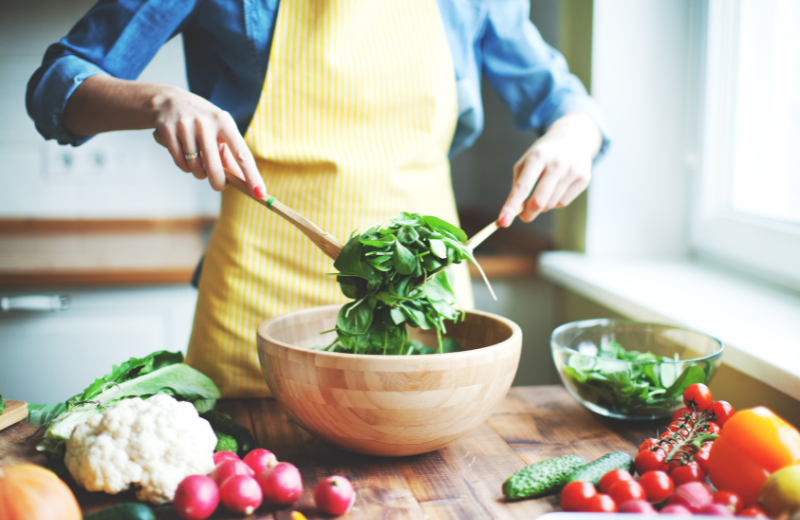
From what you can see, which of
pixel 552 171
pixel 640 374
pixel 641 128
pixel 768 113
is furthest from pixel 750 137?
pixel 640 374

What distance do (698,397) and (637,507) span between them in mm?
242

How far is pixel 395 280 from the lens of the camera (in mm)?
737

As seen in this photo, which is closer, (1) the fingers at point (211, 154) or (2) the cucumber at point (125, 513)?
(2) the cucumber at point (125, 513)

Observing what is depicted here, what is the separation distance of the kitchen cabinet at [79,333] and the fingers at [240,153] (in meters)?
0.96

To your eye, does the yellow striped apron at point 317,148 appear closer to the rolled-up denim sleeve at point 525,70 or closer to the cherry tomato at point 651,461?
the rolled-up denim sleeve at point 525,70

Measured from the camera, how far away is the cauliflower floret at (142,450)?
629mm

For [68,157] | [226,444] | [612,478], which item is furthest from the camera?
[68,157]

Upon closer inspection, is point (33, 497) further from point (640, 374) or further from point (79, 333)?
point (79, 333)

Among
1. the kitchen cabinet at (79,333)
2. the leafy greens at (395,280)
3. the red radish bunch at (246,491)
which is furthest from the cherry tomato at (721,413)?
the kitchen cabinet at (79,333)

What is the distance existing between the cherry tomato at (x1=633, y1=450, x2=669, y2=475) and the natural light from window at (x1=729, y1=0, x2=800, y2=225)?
2.46 ft

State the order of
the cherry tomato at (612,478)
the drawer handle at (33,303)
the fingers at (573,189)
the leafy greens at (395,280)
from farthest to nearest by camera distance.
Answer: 1. the drawer handle at (33,303)
2. the fingers at (573,189)
3. the leafy greens at (395,280)
4. the cherry tomato at (612,478)

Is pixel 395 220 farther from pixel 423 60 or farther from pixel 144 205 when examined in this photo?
pixel 144 205

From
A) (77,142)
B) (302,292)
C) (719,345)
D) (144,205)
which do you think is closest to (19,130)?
(144,205)

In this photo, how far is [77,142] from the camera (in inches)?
39.8
